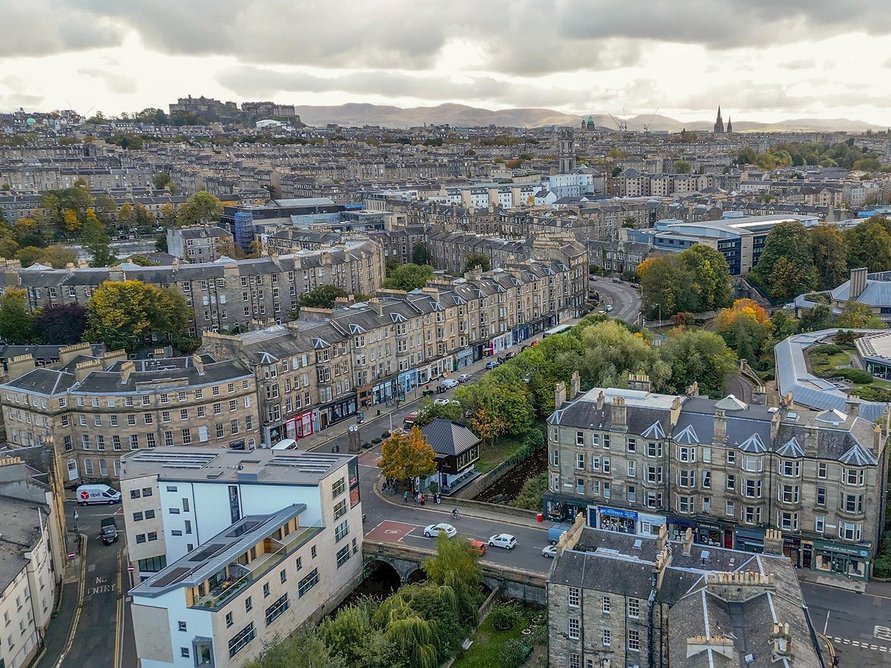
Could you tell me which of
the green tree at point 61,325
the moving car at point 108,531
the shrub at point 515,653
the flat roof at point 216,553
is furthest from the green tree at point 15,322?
the shrub at point 515,653

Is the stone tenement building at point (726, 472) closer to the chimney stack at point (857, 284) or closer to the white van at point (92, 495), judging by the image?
the white van at point (92, 495)

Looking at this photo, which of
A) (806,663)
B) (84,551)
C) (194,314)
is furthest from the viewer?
(194,314)

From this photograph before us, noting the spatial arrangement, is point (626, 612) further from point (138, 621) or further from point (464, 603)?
point (138, 621)

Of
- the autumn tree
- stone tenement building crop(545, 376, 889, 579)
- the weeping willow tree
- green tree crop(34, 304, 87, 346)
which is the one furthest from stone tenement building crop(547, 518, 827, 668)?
green tree crop(34, 304, 87, 346)

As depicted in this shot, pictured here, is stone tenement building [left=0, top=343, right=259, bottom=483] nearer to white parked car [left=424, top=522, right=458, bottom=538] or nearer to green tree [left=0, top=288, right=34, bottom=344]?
white parked car [left=424, top=522, right=458, bottom=538]

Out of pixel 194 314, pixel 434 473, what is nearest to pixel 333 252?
pixel 194 314

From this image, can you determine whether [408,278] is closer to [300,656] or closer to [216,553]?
[216,553]
